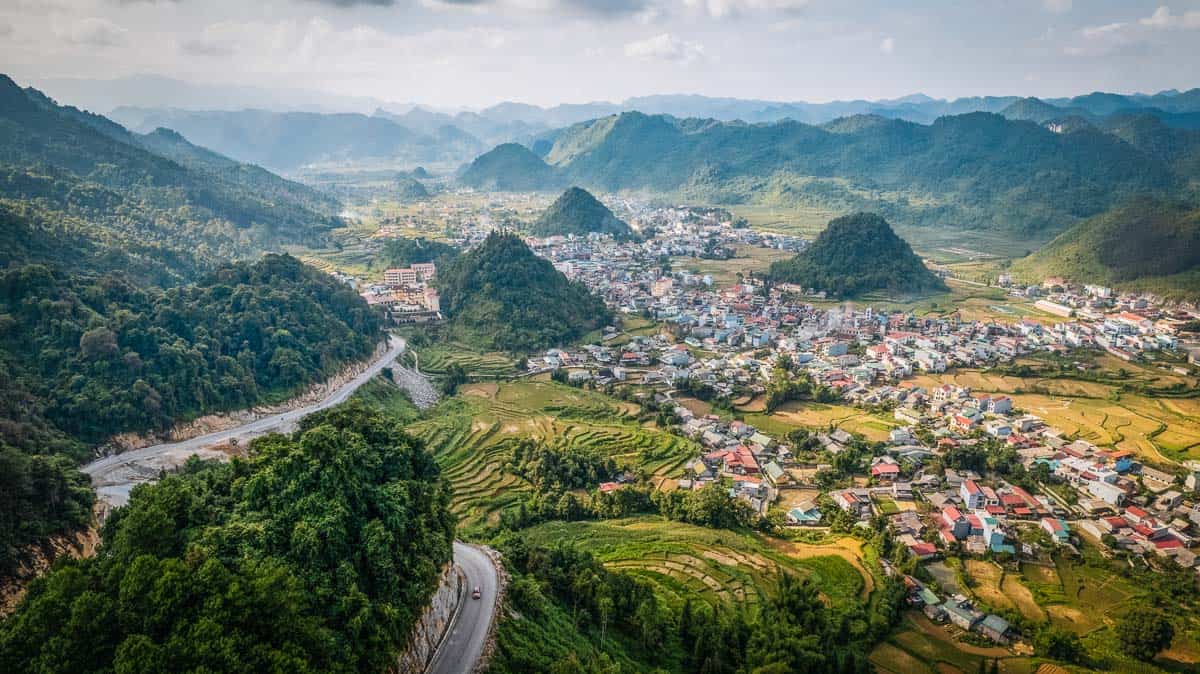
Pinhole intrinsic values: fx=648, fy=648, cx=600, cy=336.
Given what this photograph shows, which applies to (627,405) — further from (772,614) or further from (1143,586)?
(1143,586)

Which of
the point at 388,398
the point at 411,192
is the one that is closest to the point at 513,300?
the point at 388,398

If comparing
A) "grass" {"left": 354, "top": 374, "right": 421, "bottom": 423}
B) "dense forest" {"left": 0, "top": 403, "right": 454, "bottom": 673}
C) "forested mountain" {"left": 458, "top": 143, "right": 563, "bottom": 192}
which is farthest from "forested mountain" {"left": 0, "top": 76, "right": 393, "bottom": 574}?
"forested mountain" {"left": 458, "top": 143, "right": 563, "bottom": 192}

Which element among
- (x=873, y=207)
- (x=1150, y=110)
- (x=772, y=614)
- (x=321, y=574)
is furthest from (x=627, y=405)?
(x=1150, y=110)

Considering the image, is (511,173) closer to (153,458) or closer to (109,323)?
(109,323)

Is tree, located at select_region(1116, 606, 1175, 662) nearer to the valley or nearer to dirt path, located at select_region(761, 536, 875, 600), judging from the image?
the valley

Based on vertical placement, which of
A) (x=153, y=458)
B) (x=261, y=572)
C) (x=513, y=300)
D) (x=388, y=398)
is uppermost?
(x=261, y=572)
